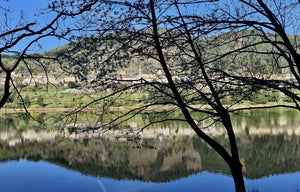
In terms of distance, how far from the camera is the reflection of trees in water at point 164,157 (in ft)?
38.2

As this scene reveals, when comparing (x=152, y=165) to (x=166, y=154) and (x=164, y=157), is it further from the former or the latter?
(x=166, y=154)

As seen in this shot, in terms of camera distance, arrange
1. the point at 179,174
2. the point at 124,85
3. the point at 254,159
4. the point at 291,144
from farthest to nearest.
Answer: the point at 291,144, the point at 254,159, the point at 179,174, the point at 124,85

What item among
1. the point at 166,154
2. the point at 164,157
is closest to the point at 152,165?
the point at 164,157

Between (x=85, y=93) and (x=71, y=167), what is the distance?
990cm

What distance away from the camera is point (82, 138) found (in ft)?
62.2

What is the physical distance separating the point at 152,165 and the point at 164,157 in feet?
3.83

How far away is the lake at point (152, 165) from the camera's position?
10.4 metres

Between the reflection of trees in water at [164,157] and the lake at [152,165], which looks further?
the reflection of trees in water at [164,157]

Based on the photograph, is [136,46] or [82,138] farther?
[82,138]

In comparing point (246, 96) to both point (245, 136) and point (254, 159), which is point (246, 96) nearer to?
point (254, 159)

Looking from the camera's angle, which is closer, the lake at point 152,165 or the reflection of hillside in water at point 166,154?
the lake at point 152,165

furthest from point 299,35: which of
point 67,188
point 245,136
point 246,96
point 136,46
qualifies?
point 245,136

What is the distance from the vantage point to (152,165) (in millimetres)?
12734

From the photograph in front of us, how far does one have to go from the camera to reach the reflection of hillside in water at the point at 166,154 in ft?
38.5
